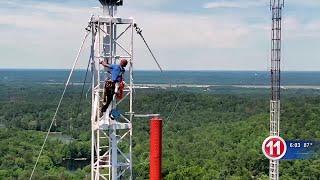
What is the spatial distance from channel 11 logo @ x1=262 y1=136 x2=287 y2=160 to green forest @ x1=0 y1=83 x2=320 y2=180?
8.54m

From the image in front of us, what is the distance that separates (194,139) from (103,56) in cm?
6922

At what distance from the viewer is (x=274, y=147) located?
17547mm

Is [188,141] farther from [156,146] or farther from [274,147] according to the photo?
[156,146]

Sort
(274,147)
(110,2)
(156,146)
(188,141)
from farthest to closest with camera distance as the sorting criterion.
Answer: (188,141) → (274,147) → (110,2) → (156,146)

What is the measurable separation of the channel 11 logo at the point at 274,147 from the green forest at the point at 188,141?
854cm

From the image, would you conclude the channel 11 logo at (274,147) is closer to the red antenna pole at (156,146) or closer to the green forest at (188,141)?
the red antenna pole at (156,146)

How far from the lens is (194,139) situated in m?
81.5

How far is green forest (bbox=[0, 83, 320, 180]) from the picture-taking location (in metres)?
52.5

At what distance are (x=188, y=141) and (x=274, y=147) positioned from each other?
64.3 metres

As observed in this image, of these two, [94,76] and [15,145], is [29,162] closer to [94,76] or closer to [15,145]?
[15,145]

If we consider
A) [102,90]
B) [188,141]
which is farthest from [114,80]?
[188,141]
